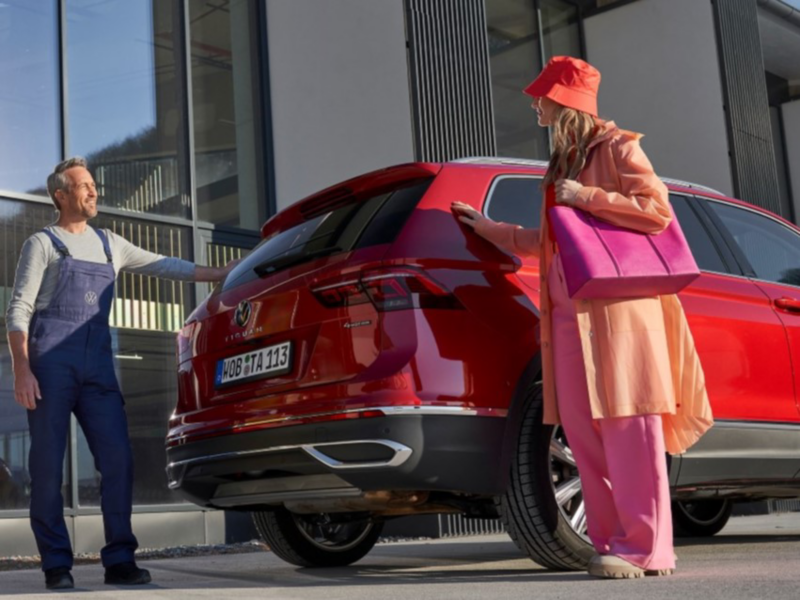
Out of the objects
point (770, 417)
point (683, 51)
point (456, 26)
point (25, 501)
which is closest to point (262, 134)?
point (456, 26)

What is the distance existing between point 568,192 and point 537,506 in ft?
3.66

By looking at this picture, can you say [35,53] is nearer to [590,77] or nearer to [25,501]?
[25,501]

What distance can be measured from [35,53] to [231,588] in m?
5.92

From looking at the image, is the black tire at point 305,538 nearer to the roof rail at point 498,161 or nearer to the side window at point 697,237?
the roof rail at point 498,161

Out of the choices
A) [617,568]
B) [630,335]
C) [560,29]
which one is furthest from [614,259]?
[560,29]

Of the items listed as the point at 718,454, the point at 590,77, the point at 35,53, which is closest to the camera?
the point at 590,77

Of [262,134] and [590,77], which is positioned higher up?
[262,134]

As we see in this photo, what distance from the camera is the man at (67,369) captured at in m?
4.73

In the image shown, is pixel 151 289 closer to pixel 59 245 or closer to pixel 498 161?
pixel 59 245

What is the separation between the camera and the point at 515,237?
4320 millimetres

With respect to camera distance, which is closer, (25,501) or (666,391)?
(666,391)

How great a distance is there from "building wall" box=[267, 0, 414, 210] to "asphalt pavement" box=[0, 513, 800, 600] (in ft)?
12.5

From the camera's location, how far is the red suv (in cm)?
400

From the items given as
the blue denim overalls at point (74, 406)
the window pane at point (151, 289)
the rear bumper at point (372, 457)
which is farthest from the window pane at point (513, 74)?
the rear bumper at point (372, 457)
